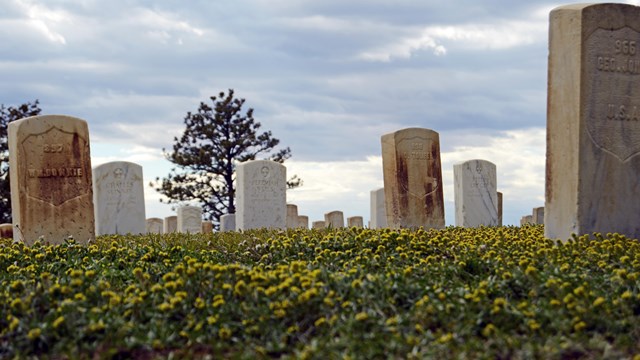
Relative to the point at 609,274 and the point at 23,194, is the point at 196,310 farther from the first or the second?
the point at 23,194

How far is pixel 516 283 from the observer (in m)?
6.07

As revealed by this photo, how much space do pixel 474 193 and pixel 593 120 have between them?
11343 millimetres

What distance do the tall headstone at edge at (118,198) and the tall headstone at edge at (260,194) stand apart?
105 inches

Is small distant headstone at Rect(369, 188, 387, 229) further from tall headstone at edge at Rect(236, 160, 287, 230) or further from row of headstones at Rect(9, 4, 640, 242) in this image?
row of headstones at Rect(9, 4, 640, 242)

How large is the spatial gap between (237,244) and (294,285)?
3713mm

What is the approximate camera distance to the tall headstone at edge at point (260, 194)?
67.6 feet

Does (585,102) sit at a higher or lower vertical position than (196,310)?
higher

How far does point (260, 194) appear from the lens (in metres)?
20.7

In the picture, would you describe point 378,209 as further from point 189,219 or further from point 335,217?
point 189,219

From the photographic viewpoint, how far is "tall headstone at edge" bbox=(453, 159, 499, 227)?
20625mm

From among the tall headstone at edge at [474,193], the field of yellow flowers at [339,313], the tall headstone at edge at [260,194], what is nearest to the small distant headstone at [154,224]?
the tall headstone at edge at [260,194]

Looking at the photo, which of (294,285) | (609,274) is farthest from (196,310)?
(609,274)

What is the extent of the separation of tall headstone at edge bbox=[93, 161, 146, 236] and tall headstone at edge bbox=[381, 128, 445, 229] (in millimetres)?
7577

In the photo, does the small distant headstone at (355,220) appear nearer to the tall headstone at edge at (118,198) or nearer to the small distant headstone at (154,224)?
the small distant headstone at (154,224)
